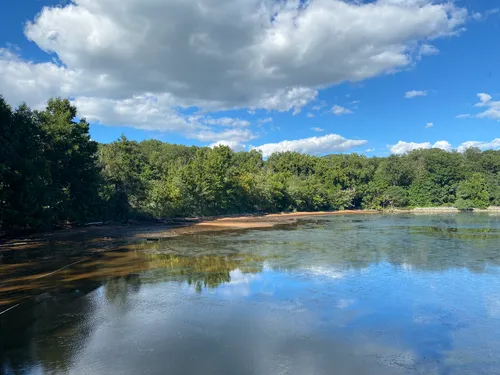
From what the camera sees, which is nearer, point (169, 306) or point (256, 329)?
point (256, 329)

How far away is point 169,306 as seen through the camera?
11.2 meters

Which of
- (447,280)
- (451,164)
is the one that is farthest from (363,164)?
(447,280)

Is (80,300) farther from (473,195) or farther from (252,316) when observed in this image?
(473,195)

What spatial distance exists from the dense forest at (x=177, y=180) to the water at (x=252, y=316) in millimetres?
11033

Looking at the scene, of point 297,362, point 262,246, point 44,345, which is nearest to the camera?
point 297,362

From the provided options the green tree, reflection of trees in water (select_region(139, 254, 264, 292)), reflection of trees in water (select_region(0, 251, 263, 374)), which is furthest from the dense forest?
reflection of trees in water (select_region(139, 254, 264, 292))

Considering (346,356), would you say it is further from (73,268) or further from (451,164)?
(451,164)

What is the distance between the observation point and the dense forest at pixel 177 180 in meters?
27.8

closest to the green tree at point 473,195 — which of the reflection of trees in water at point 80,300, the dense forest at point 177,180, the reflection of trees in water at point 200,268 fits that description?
the dense forest at point 177,180

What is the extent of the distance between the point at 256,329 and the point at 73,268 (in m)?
11.1

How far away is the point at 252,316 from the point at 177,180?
45.9 m

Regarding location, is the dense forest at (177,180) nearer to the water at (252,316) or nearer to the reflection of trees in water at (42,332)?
the water at (252,316)

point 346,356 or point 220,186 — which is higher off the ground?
point 220,186

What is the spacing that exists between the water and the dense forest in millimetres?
11033
